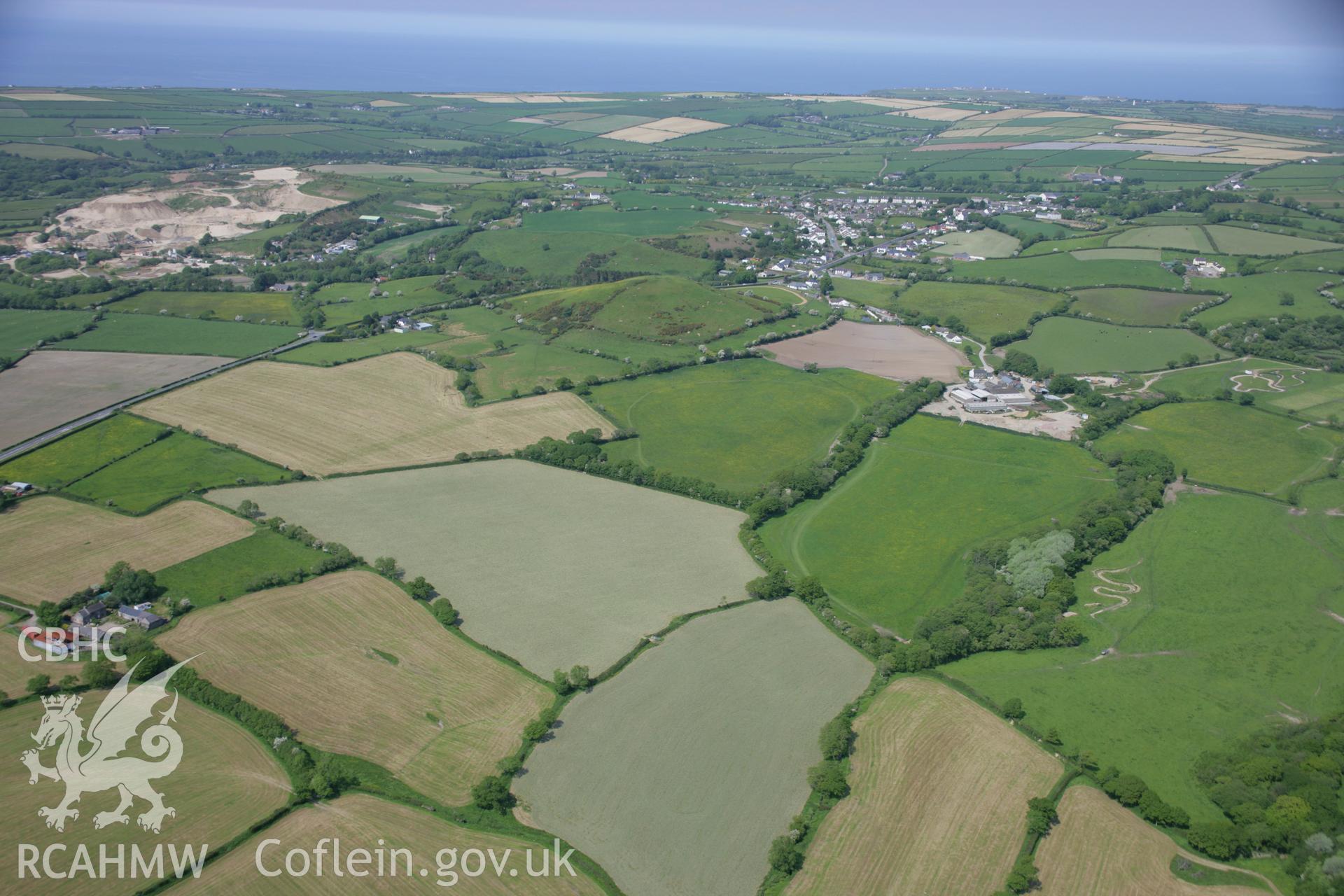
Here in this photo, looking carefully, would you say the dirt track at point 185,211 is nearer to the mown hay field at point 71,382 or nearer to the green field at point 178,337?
the green field at point 178,337

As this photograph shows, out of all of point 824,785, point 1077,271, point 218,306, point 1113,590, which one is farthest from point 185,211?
point 1113,590

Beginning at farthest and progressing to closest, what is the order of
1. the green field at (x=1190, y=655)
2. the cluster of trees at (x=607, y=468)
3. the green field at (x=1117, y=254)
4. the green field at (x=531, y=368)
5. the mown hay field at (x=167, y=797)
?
the green field at (x=1117, y=254) < the green field at (x=531, y=368) < the cluster of trees at (x=607, y=468) < the green field at (x=1190, y=655) < the mown hay field at (x=167, y=797)

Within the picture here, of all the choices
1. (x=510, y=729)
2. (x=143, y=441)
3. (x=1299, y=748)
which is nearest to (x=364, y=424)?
(x=143, y=441)

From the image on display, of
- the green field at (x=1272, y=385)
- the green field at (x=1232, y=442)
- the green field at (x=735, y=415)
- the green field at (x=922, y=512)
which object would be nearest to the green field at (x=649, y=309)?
the green field at (x=735, y=415)

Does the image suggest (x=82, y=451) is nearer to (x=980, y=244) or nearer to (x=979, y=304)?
(x=979, y=304)

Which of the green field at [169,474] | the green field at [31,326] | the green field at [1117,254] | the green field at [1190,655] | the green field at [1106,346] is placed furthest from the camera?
the green field at [1117,254]

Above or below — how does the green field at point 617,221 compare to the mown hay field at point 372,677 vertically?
above

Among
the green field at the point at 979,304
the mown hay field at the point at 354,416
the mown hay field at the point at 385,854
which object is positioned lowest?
the mown hay field at the point at 385,854
